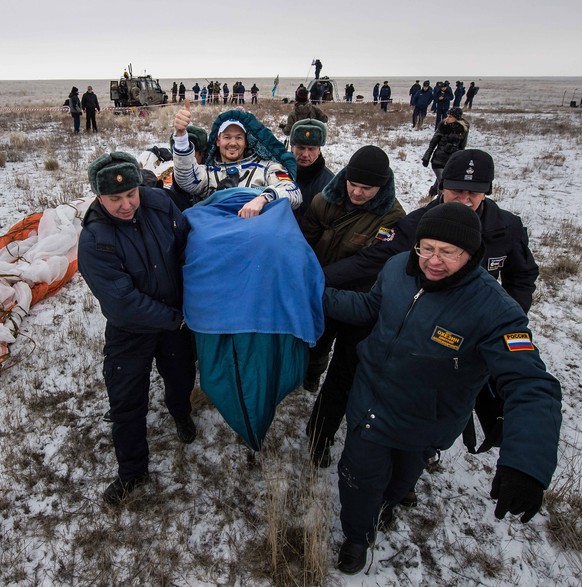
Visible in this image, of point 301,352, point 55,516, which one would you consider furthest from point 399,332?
point 55,516

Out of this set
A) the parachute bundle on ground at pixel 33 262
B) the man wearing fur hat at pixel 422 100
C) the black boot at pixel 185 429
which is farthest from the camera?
the man wearing fur hat at pixel 422 100

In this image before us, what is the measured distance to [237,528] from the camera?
223cm

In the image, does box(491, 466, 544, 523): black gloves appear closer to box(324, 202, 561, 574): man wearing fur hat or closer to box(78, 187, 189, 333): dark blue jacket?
box(324, 202, 561, 574): man wearing fur hat

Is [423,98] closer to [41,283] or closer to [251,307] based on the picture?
[41,283]

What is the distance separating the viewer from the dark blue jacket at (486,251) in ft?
7.21

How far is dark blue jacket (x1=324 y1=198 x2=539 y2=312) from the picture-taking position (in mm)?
2197

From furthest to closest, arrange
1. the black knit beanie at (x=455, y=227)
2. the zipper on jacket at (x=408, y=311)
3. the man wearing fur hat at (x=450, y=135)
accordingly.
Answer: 1. the man wearing fur hat at (x=450, y=135)
2. the zipper on jacket at (x=408, y=311)
3. the black knit beanie at (x=455, y=227)

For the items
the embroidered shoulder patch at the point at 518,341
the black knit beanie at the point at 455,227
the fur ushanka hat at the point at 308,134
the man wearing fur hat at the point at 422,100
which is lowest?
the embroidered shoulder patch at the point at 518,341

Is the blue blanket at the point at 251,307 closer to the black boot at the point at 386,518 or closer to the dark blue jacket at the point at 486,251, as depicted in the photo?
the dark blue jacket at the point at 486,251

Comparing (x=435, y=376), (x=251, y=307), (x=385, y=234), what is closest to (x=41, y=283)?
(x=251, y=307)

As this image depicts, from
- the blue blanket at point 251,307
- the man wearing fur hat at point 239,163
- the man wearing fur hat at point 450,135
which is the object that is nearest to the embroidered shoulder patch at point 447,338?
the blue blanket at point 251,307

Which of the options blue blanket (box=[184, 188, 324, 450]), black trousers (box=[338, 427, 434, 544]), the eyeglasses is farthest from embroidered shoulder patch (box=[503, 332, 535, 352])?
blue blanket (box=[184, 188, 324, 450])

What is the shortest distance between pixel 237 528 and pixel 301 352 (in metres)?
1.17

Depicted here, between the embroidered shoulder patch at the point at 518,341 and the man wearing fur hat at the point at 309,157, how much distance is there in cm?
211
